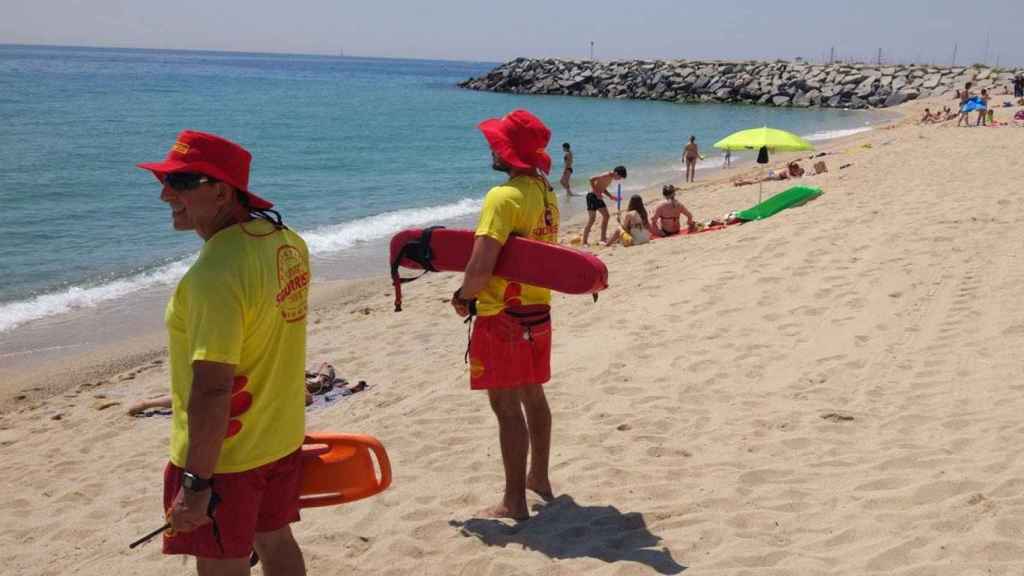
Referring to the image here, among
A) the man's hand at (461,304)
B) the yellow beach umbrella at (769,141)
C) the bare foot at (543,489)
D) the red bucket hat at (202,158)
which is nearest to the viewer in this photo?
the red bucket hat at (202,158)

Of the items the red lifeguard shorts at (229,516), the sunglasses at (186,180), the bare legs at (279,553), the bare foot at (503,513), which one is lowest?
the bare foot at (503,513)

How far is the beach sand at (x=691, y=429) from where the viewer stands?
153 inches

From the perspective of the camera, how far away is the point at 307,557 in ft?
13.2

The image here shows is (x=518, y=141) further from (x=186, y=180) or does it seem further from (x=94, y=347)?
Result: (x=94, y=347)

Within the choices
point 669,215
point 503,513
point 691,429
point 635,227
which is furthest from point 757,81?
point 503,513

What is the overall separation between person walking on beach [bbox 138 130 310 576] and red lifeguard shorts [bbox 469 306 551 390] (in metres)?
1.26

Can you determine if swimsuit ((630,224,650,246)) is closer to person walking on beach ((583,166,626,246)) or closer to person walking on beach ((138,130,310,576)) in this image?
person walking on beach ((583,166,626,246))

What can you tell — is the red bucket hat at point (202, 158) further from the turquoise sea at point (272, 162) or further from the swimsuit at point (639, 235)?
the swimsuit at point (639, 235)

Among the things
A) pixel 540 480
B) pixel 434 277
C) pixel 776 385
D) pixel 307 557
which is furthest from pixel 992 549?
pixel 434 277

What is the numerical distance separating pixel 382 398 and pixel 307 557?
2.73 meters

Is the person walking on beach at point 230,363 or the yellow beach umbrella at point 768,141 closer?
the person walking on beach at point 230,363

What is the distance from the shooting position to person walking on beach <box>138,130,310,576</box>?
96.0 inches

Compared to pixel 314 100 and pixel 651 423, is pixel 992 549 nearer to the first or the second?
pixel 651 423

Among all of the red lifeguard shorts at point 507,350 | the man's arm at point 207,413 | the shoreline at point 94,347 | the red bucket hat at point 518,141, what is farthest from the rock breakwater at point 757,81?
the man's arm at point 207,413
